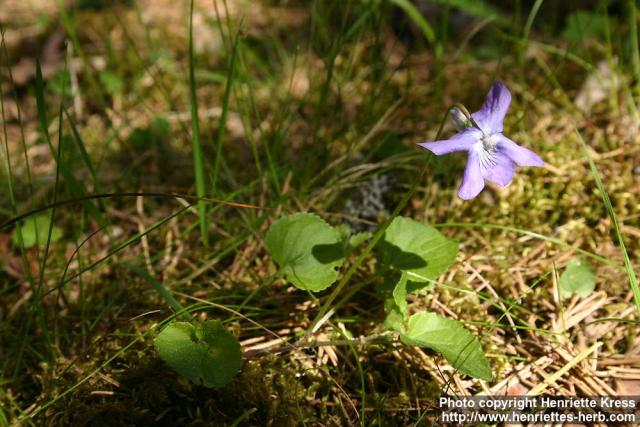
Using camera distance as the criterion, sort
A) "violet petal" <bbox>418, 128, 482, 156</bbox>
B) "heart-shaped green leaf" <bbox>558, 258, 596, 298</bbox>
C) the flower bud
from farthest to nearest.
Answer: "heart-shaped green leaf" <bbox>558, 258, 596, 298</bbox>
the flower bud
"violet petal" <bbox>418, 128, 482, 156</bbox>

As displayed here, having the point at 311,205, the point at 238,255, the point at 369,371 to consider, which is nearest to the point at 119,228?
the point at 238,255

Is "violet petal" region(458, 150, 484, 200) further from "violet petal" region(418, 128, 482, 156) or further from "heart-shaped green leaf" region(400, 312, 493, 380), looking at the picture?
"heart-shaped green leaf" region(400, 312, 493, 380)

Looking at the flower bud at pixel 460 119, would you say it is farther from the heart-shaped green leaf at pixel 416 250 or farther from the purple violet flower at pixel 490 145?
the heart-shaped green leaf at pixel 416 250

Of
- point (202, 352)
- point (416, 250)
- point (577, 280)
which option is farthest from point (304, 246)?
point (577, 280)

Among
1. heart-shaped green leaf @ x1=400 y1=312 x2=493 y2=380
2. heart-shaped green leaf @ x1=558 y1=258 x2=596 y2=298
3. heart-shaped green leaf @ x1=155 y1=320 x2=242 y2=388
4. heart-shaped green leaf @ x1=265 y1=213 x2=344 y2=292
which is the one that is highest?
heart-shaped green leaf @ x1=265 y1=213 x2=344 y2=292

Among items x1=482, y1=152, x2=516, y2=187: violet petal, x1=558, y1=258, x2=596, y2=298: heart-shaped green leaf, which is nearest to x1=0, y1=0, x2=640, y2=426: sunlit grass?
x1=558, y1=258, x2=596, y2=298: heart-shaped green leaf

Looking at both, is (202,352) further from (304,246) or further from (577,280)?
(577,280)

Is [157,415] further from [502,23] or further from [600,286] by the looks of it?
[502,23]
